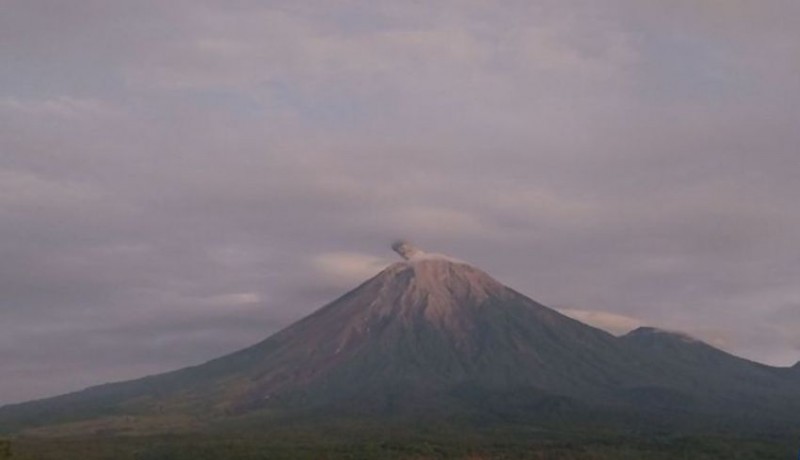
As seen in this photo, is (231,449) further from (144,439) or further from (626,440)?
(626,440)

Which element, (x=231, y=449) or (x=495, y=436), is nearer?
(x=231, y=449)

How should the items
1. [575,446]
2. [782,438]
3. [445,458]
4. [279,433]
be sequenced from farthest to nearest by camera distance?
[279,433] < [782,438] < [575,446] < [445,458]

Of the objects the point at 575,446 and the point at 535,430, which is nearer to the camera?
the point at 575,446

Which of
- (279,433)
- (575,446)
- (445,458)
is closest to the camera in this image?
(445,458)

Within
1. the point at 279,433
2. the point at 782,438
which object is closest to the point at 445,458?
the point at 279,433

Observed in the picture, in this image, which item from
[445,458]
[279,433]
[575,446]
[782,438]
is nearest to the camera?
[445,458]

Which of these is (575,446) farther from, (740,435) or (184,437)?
(184,437)

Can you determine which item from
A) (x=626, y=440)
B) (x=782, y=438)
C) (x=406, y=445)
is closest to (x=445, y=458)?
(x=406, y=445)
